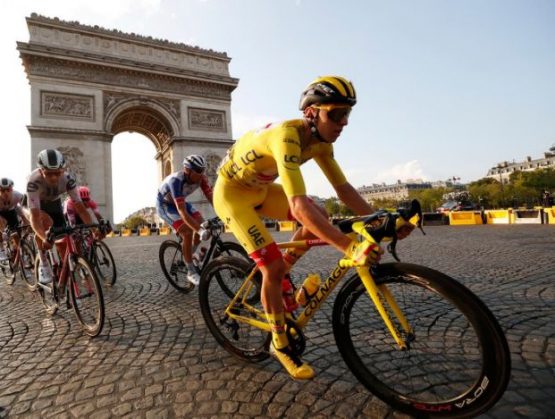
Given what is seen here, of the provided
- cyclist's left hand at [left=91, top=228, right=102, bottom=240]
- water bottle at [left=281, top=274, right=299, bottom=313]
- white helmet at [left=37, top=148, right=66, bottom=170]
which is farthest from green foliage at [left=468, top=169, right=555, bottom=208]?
white helmet at [left=37, top=148, right=66, bottom=170]

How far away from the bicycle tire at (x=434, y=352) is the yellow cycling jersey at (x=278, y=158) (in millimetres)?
A: 676

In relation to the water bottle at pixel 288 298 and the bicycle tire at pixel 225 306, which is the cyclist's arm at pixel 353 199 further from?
the bicycle tire at pixel 225 306

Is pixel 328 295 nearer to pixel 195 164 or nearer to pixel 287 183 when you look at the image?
pixel 287 183

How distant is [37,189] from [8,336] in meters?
1.59

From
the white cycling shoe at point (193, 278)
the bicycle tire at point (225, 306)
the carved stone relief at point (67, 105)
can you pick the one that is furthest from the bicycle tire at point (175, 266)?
the carved stone relief at point (67, 105)

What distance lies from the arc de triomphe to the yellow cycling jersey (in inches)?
979

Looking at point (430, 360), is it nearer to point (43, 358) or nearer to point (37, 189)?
point (43, 358)

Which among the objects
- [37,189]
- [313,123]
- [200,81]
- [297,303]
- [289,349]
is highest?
[200,81]

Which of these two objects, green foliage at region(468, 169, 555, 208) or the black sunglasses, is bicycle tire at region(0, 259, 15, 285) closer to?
the black sunglasses

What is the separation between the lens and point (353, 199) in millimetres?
2496

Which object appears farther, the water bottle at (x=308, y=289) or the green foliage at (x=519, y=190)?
the green foliage at (x=519, y=190)

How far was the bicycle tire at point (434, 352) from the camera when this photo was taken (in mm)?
1465

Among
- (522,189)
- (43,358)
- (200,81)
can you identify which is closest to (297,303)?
(43,358)

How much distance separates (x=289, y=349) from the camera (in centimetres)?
214
